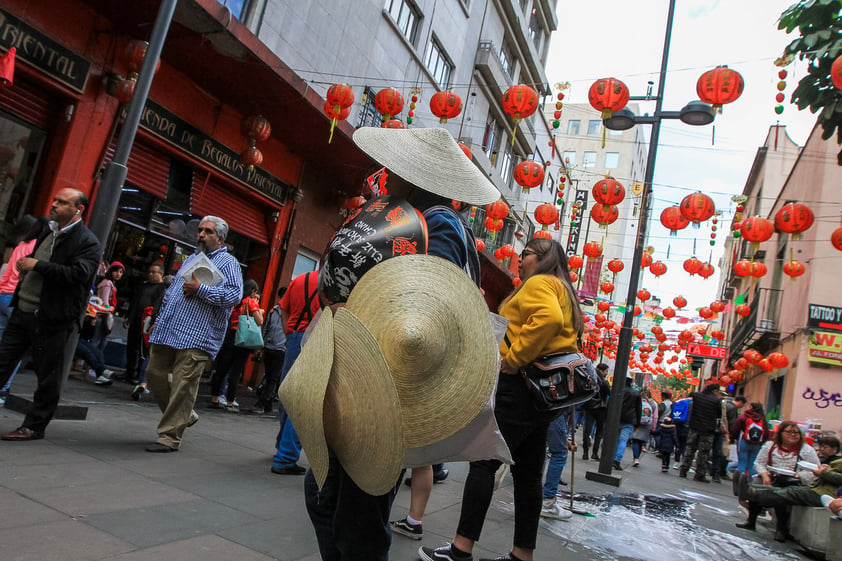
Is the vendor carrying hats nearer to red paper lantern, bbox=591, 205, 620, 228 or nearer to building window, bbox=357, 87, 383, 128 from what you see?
red paper lantern, bbox=591, 205, 620, 228

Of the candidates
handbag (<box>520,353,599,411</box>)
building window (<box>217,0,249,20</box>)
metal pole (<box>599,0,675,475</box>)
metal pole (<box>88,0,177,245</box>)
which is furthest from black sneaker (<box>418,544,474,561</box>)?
building window (<box>217,0,249,20</box>)

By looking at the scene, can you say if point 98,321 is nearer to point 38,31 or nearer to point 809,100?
point 38,31

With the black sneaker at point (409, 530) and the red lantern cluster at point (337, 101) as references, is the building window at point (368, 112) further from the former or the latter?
the black sneaker at point (409, 530)

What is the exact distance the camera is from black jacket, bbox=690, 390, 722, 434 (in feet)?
39.1

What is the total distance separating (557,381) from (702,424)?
10.3 meters

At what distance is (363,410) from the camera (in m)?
1.65

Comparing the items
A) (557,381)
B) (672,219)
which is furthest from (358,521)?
(672,219)

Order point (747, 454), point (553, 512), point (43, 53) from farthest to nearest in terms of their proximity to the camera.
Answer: point (747, 454)
point (43, 53)
point (553, 512)

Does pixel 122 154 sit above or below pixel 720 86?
below

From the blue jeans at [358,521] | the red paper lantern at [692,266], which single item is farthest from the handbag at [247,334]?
the red paper lantern at [692,266]

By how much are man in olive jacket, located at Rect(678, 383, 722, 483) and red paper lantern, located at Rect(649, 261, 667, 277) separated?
929 centimetres

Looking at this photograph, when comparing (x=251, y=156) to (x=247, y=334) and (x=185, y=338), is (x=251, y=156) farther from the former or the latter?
(x=185, y=338)

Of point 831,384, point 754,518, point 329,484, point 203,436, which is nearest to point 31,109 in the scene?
point 203,436

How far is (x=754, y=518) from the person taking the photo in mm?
7125
